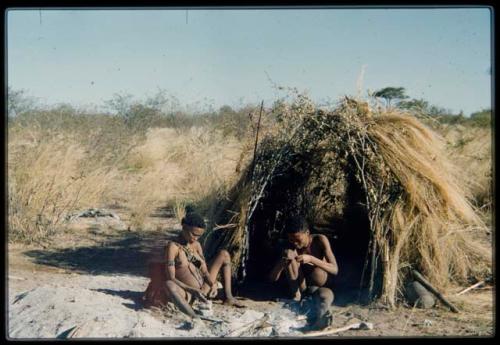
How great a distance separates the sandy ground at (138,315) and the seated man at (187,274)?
0.13m

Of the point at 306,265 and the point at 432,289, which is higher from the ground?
the point at 306,265

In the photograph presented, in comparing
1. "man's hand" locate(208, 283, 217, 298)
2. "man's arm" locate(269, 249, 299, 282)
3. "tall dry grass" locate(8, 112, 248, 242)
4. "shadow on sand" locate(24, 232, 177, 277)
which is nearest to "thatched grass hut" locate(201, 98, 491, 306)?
"man's arm" locate(269, 249, 299, 282)

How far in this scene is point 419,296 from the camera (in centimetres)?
575

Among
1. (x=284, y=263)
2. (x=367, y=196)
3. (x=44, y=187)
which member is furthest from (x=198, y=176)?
(x=367, y=196)

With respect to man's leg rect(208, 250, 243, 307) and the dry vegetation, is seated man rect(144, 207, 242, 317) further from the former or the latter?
the dry vegetation

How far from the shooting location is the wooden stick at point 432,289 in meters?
5.70

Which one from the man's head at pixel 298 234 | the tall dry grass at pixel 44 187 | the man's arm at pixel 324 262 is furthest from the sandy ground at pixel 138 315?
the tall dry grass at pixel 44 187

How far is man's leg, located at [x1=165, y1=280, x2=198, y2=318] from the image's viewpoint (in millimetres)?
5375

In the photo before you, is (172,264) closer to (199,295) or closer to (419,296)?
(199,295)

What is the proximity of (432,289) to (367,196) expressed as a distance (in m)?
1.07

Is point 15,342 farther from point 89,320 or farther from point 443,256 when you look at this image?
point 443,256

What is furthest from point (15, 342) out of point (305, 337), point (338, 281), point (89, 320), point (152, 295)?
point (338, 281)

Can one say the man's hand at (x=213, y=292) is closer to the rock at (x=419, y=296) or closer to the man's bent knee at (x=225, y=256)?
the man's bent knee at (x=225, y=256)

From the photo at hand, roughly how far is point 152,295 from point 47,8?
2.62 meters
